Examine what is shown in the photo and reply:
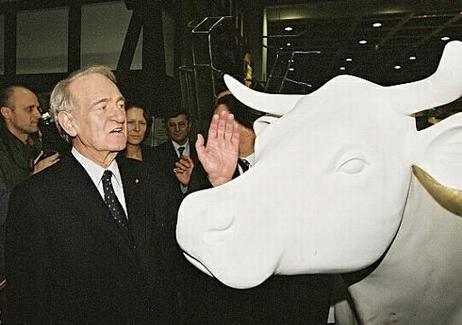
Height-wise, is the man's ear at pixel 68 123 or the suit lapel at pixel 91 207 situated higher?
the man's ear at pixel 68 123

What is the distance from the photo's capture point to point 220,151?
144 centimetres

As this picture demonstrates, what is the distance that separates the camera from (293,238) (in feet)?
3.05

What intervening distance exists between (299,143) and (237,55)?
2722mm

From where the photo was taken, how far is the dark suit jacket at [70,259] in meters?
1.40

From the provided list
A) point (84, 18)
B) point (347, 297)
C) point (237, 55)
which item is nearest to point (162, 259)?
point (347, 297)

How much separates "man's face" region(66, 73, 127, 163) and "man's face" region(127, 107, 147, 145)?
86cm

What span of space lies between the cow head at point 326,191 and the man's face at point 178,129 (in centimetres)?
185

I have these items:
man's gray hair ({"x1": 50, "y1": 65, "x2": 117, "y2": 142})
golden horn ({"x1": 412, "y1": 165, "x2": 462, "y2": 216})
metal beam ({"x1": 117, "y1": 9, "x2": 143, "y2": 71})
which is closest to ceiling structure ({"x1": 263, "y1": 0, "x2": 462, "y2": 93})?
metal beam ({"x1": 117, "y1": 9, "x2": 143, "y2": 71})

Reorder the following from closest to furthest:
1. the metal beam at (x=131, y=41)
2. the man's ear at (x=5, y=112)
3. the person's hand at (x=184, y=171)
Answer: the person's hand at (x=184, y=171)
the man's ear at (x=5, y=112)
the metal beam at (x=131, y=41)

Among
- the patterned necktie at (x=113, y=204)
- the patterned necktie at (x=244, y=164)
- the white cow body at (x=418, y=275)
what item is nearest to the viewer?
the white cow body at (x=418, y=275)

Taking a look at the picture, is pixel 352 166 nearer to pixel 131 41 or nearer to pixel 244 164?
pixel 244 164

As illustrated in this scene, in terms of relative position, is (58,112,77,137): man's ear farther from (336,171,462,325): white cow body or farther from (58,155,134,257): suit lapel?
(336,171,462,325): white cow body

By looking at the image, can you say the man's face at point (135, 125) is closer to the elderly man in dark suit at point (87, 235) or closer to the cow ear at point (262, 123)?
the elderly man in dark suit at point (87, 235)

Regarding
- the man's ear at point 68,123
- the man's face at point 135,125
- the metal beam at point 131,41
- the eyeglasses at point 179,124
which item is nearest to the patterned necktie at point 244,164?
the man's ear at point 68,123
